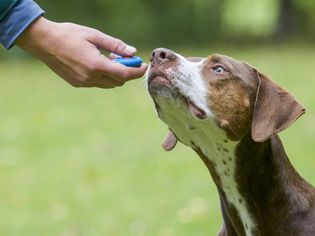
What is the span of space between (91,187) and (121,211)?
96 centimetres

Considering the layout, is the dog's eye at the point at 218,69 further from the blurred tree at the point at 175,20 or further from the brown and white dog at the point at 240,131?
the blurred tree at the point at 175,20

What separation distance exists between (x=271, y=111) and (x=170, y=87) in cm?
58

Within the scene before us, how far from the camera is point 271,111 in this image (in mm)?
4617

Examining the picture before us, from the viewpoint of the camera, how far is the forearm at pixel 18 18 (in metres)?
4.34

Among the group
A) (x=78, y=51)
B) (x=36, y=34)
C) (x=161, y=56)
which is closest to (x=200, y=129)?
(x=161, y=56)

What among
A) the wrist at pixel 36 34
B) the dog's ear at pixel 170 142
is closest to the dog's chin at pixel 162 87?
the wrist at pixel 36 34

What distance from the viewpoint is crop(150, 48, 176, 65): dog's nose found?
4.49 metres

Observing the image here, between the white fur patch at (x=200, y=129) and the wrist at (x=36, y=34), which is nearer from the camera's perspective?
the wrist at (x=36, y=34)

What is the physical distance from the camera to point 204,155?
15.9ft

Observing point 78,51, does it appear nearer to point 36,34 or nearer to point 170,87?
point 36,34

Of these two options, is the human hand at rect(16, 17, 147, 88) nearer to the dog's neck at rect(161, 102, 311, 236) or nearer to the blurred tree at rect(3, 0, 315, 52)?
the dog's neck at rect(161, 102, 311, 236)

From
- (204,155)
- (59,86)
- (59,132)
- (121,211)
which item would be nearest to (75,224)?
(121,211)

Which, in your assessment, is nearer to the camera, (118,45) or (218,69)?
(118,45)

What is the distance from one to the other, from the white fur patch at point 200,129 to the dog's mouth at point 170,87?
0.05 feet
